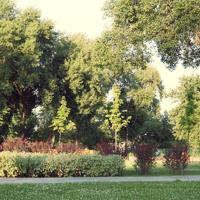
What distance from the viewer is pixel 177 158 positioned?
2439 cm

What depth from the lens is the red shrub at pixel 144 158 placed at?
24094 millimetres

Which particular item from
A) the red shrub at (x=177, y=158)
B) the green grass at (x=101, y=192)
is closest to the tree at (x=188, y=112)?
the red shrub at (x=177, y=158)

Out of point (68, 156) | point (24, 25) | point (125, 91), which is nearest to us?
point (68, 156)

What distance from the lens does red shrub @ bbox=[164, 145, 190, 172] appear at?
961 inches

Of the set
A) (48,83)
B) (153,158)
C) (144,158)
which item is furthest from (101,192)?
(48,83)

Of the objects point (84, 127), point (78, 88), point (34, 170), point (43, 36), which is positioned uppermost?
point (43, 36)

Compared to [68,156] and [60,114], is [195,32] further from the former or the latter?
[60,114]

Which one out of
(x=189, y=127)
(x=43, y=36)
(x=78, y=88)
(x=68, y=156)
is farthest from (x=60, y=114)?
(x=68, y=156)

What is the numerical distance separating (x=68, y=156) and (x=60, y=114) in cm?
2630

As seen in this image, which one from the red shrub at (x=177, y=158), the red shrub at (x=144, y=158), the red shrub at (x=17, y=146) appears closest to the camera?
the red shrub at (x=144, y=158)

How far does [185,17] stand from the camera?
19.5 metres

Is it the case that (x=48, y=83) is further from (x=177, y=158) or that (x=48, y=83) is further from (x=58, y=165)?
(x=58, y=165)

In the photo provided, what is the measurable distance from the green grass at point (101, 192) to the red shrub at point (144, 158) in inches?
288

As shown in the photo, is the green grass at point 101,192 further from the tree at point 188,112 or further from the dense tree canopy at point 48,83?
the tree at point 188,112
